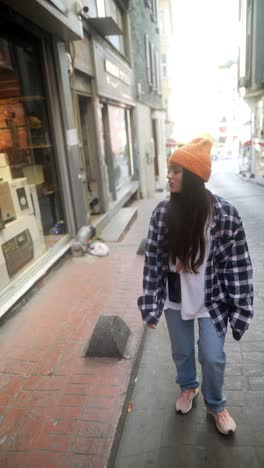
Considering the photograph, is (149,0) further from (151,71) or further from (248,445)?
(248,445)

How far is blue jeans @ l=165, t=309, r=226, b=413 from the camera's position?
2.18 m

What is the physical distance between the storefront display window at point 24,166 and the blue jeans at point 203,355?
7.88ft

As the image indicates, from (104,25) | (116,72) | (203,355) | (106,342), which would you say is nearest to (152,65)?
(116,72)

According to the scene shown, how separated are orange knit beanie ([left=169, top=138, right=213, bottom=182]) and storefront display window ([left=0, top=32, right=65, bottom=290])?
110 inches

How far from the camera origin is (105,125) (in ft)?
30.7

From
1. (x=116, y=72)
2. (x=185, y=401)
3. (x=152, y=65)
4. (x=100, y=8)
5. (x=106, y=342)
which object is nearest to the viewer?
(x=185, y=401)

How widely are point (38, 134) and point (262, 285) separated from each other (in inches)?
155

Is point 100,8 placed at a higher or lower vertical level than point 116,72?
higher

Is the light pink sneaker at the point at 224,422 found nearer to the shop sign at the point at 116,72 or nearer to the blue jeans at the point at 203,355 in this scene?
the blue jeans at the point at 203,355

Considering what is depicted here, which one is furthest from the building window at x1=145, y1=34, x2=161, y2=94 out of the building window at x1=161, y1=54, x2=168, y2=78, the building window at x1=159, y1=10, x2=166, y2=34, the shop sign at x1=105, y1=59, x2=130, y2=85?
the building window at x1=161, y1=54, x2=168, y2=78

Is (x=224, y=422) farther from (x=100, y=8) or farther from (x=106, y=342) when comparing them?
(x=100, y=8)

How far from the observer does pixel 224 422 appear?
243 centimetres

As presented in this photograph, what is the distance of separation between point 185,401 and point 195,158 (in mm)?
1792

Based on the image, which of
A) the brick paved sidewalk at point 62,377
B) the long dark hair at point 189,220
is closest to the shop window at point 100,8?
the brick paved sidewalk at point 62,377
